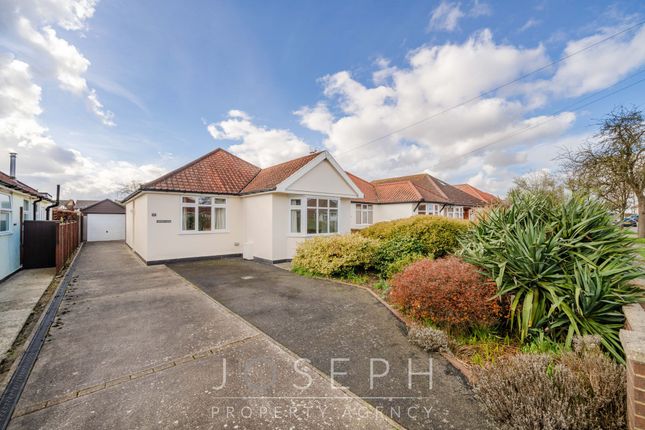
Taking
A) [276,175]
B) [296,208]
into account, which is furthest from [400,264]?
[276,175]

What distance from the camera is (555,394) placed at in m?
2.33

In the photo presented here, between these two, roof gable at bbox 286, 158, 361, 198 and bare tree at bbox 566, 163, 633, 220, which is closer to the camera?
roof gable at bbox 286, 158, 361, 198

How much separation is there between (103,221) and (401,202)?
26.8m

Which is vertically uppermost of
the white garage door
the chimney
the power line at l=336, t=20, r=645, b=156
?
the power line at l=336, t=20, r=645, b=156

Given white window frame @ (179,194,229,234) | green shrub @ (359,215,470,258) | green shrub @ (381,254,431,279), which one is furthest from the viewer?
white window frame @ (179,194,229,234)

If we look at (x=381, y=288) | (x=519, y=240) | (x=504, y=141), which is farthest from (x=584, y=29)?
(x=381, y=288)

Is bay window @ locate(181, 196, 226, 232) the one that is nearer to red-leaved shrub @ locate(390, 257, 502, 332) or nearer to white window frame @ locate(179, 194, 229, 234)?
white window frame @ locate(179, 194, 229, 234)

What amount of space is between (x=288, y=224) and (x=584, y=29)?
45.7 ft

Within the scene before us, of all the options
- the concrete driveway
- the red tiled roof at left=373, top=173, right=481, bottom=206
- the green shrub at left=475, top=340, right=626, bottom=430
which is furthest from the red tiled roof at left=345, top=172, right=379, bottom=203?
the green shrub at left=475, top=340, right=626, bottom=430

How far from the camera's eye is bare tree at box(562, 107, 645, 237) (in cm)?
1502

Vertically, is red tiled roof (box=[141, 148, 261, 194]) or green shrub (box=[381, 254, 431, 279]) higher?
red tiled roof (box=[141, 148, 261, 194])

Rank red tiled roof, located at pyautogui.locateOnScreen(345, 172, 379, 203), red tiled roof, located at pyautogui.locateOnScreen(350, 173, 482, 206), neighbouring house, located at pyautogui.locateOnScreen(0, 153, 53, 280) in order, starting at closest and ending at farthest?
neighbouring house, located at pyautogui.locateOnScreen(0, 153, 53, 280)
red tiled roof, located at pyautogui.locateOnScreen(350, 173, 482, 206)
red tiled roof, located at pyautogui.locateOnScreen(345, 172, 379, 203)

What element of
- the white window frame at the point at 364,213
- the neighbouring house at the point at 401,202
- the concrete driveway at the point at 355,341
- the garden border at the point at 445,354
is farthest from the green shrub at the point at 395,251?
the white window frame at the point at 364,213

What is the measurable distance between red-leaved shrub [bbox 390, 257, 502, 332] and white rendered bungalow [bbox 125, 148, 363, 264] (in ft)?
24.9
